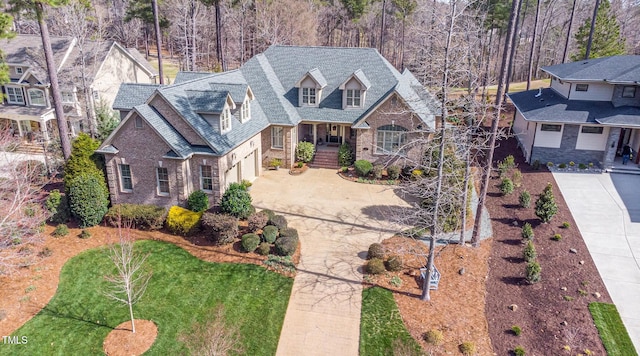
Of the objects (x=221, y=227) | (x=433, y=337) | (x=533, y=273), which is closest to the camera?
(x=433, y=337)

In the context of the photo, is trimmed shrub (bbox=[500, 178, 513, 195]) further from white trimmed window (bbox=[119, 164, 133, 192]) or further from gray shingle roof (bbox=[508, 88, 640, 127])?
white trimmed window (bbox=[119, 164, 133, 192])

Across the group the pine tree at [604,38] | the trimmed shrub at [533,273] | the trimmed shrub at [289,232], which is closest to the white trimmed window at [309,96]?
the trimmed shrub at [289,232]

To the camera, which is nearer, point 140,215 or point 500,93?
point 500,93

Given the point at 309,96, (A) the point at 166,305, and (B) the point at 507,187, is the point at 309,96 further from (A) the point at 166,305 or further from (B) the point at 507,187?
(A) the point at 166,305

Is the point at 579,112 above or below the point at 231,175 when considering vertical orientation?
above

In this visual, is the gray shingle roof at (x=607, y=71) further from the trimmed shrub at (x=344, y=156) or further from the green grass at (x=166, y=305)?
the green grass at (x=166, y=305)

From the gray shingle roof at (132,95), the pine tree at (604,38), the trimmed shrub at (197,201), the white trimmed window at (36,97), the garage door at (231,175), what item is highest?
the pine tree at (604,38)

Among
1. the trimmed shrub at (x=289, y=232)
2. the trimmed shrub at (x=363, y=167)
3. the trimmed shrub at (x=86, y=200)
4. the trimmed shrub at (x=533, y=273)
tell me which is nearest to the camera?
the trimmed shrub at (x=533, y=273)

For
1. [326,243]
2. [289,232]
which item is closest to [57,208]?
[289,232]
